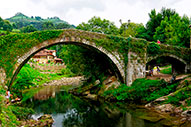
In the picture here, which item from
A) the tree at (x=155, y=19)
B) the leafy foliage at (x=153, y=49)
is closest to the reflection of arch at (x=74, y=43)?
the leafy foliage at (x=153, y=49)

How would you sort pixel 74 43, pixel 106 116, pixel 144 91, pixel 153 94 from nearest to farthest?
pixel 106 116, pixel 153 94, pixel 144 91, pixel 74 43

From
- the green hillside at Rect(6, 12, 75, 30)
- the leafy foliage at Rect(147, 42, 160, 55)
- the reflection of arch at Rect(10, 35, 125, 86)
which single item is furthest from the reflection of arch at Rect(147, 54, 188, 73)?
the green hillside at Rect(6, 12, 75, 30)

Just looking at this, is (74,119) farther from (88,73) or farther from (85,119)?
(88,73)

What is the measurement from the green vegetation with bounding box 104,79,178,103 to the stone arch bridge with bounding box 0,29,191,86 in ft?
5.58

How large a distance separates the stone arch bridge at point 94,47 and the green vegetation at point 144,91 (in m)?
1.70

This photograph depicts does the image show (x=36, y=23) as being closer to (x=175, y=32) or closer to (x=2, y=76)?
(x=175, y=32)

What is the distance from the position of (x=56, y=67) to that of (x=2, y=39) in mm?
29374

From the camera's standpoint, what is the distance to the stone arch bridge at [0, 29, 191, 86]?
1116 centimetres

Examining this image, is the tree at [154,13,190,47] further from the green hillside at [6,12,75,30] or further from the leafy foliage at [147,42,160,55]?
the green hillside at [6,12,75,30]

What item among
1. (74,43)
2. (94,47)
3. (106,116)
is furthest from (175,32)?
(106,116)

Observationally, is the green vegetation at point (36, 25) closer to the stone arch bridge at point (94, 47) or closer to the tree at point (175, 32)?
the tree at point (175, 32)

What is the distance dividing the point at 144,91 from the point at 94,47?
531cm

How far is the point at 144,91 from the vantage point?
12.7 m

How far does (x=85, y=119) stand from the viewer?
9.38 m
